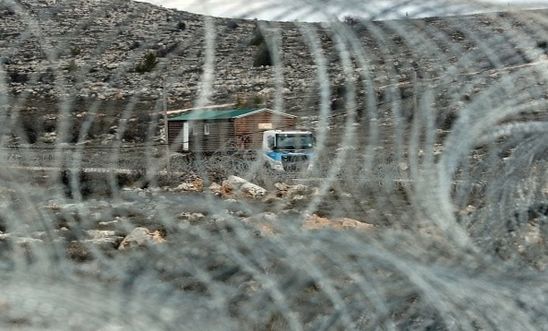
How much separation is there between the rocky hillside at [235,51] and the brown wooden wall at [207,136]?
4.42 feet

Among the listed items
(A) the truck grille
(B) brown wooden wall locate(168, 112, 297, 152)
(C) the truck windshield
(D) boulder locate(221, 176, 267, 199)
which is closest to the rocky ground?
(B) brown wooden wall locate(168, 112, 297, 152)

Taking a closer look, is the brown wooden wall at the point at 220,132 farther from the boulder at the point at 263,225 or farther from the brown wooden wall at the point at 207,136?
the boulder at the point at 263,225

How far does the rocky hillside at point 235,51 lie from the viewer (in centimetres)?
207

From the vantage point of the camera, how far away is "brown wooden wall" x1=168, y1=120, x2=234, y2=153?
4094mm

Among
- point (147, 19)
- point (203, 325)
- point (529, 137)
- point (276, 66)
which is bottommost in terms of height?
point (203, 325)

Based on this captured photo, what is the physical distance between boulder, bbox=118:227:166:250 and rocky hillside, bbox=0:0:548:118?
0.49 m

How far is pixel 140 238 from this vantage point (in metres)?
2.73

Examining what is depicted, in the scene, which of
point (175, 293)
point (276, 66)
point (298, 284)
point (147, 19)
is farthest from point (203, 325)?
point (147, 19)

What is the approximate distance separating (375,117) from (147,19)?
0.80 meters

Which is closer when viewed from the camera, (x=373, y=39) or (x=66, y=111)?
(x=373, y=39)

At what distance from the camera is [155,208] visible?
8.57 ft

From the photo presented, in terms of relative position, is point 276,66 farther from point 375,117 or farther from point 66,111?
point 66,111

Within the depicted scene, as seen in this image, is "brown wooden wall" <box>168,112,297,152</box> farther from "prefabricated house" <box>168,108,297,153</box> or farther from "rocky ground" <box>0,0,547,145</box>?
"rocky ground" <box>0,0,547,145</box>

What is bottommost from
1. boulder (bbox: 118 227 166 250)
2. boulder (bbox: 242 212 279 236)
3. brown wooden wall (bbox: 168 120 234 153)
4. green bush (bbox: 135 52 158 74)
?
boulder (bbox: 118 227 166 250)
